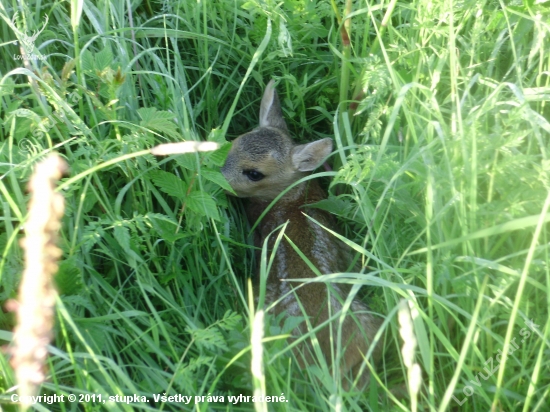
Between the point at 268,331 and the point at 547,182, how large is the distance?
1.27 m

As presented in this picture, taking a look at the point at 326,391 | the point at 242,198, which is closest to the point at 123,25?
the point at 242,198

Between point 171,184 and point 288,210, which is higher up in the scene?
point 171,184

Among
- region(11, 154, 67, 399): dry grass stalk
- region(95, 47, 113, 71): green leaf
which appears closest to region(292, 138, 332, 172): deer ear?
region(95, 47, 113, 71): green leaf

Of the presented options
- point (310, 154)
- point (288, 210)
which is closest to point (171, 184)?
point (288, 210)

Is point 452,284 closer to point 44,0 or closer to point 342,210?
point 342,210

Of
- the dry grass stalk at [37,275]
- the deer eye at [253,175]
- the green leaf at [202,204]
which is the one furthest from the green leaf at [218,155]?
the dry grass stalk at [37,275]

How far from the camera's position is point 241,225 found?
13.1 feet

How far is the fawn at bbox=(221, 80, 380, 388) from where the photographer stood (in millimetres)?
3125

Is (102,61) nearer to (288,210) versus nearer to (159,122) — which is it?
(159,122)

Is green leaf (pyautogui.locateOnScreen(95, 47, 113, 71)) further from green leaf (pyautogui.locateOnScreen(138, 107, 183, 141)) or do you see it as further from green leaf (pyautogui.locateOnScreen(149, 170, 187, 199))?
green leaf (pyautogui.locateOnScreen(149, 170, 187, 199))

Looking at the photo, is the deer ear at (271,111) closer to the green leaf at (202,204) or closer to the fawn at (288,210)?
the fawn at (288,210)

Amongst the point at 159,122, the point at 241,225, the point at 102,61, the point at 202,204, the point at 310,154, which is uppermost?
the point at 102,61

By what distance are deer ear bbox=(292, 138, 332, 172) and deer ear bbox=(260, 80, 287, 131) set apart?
0.81ft

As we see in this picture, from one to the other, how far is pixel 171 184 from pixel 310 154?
1.45m
